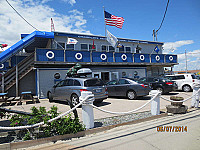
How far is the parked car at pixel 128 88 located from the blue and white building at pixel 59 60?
412cm

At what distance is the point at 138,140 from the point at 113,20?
15.0 metres

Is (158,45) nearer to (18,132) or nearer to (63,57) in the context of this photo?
(63,57)

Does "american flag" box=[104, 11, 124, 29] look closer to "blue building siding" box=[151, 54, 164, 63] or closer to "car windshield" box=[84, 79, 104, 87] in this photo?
"blue building siding" box=[151, 54, 164, 63]

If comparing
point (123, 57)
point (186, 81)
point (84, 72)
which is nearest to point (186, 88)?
point (186, 81)

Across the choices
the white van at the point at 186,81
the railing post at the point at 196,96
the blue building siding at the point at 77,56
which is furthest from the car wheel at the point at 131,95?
the white van at the point at 186,81

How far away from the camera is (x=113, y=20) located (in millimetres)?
16266

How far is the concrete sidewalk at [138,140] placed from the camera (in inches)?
132

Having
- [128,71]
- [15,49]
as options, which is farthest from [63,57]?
[128,71]

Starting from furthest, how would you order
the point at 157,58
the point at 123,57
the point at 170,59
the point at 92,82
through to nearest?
the point at 170,59
the point at 157,58
the point at 123,57
the point at 92,82

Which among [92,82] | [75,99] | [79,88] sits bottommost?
[75,99]

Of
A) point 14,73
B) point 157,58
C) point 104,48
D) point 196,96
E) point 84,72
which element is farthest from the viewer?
point 157,58

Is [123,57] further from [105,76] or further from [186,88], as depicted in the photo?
[186,88]

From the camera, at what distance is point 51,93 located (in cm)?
930
